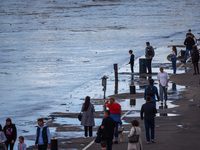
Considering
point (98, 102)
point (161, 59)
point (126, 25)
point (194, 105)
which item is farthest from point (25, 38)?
point (194, 105)

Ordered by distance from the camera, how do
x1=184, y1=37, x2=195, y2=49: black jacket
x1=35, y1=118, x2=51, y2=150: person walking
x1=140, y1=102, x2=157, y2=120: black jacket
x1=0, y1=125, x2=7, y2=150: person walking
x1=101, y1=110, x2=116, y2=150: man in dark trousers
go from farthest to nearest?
1. x1=184, y1=37, x2=195, y2=49: black jacket
2. x1=140, y1=102, x2=157, y2=120: black jacket
3. x1=0, y1=125, x2=7, y2=150: person walking
4. x1=35, y1=118, x2=51, y2=150: person walking
5. x1=101, y1=110, x2=116, y2=150: man in dark trousers

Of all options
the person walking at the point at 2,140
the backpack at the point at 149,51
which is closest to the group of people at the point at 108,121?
the person walking at the point at 2,140

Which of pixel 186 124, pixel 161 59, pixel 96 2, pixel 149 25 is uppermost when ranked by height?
pixel 96 2

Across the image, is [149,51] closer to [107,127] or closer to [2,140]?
[2,140]

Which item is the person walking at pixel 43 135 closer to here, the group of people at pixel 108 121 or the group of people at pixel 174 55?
the group of people at pixel 108 121

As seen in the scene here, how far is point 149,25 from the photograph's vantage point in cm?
8050

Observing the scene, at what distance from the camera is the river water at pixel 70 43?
35938 mm

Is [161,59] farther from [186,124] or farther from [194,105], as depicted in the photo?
[186,124]

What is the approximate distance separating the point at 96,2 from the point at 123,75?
84456 mm

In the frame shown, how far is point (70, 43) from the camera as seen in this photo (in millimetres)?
64312

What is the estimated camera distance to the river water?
35938mm

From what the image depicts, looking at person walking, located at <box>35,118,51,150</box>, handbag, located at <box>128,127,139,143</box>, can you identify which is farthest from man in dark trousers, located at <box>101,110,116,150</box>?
person walking, located at <box>35,118,51,150</box>

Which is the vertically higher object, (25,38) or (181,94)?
(25,38)

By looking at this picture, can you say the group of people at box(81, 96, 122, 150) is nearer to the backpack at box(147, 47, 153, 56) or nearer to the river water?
the river water
